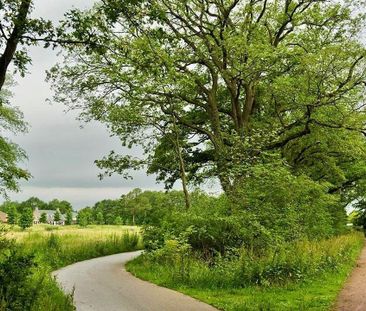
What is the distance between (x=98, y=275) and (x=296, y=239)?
25.9ft

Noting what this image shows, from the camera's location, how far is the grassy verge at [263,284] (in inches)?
400

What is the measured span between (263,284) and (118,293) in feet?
12.9

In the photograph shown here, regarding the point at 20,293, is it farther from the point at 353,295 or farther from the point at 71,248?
the point at 71,248

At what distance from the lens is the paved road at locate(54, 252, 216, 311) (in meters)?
10.2

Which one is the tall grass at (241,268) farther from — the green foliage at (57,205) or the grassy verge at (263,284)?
the green foliage at (57,205)

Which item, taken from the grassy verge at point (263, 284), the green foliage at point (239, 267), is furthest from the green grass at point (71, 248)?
the grassy verge at point (263, 284)

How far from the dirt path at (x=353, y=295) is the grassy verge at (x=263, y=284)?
211 millimetres

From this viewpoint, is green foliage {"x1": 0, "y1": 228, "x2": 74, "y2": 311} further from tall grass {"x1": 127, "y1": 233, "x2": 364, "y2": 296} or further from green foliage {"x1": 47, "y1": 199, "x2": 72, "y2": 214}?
green foliage {"x1": 47, "y1": 199, "x2": 72, "y2": 214}

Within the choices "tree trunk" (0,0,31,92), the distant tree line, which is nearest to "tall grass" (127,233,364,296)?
the distant tree line

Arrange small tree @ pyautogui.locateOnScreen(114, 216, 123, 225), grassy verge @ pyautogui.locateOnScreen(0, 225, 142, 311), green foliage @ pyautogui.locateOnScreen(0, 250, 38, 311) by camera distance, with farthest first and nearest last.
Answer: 1. small tree @ pyautogui.locateOnScreen(114, 216, 123, 225)
2. grassy verge @ pyautogui.locateOnScreen(0, 225, 142, 311)
3. green foliage @ pyautogui.locateOnScreen(0, 250, 38, 311)

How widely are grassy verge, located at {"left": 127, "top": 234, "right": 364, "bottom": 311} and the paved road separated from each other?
0.48 m

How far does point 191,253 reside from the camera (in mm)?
17250

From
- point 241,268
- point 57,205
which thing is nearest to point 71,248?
point 241,268

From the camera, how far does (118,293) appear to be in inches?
480
